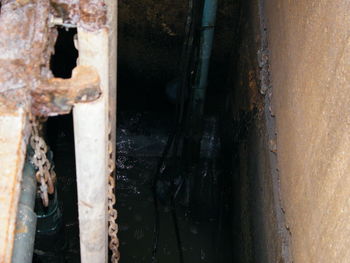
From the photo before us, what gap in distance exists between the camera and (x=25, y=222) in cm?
140

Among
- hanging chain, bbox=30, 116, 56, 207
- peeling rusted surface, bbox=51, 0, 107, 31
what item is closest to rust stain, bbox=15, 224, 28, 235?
hanging chain, bbox=30, 116, 56, 207

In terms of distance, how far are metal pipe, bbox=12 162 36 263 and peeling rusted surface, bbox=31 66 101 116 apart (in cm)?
28

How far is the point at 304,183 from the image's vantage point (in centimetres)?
157

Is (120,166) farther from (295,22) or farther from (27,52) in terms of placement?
(27,52)

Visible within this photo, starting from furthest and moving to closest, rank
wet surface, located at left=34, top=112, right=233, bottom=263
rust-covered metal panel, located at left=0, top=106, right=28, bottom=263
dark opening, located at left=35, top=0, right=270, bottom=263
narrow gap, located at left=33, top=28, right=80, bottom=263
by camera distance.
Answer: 1. wet surface, located at left=34, top=112, right=233, bottom=263
2. dark opening, located at left=35, top=0, right=270, bottom=263
3. narrow gap, located at left=33, top=28, right=80, bottom=263
4. rust-covered metal panel, located at left=0, top=106, right=28, bottom=263

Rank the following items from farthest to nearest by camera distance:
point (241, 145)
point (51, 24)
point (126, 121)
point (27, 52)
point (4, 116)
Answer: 1. point (126, 121)
2. point (241, 145)
3. point (51, 24)
4. point (27, 52)
5. point (4, 116)

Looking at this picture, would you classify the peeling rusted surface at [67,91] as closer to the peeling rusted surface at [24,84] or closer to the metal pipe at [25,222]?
the peeling rusted surface at [24,84]

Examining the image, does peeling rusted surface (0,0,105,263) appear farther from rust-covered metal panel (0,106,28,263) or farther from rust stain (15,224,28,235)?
rust stain (15,224,28,235)

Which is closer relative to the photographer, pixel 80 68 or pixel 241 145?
pixel 80 68

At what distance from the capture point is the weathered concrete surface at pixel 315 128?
121cm

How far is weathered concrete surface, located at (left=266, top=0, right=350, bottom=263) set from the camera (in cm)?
121

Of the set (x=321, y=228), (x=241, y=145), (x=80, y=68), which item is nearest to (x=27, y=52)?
(x=80, y=68)

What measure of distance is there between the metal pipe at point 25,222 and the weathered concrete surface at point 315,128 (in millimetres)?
824

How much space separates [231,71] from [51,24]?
8.49ft
